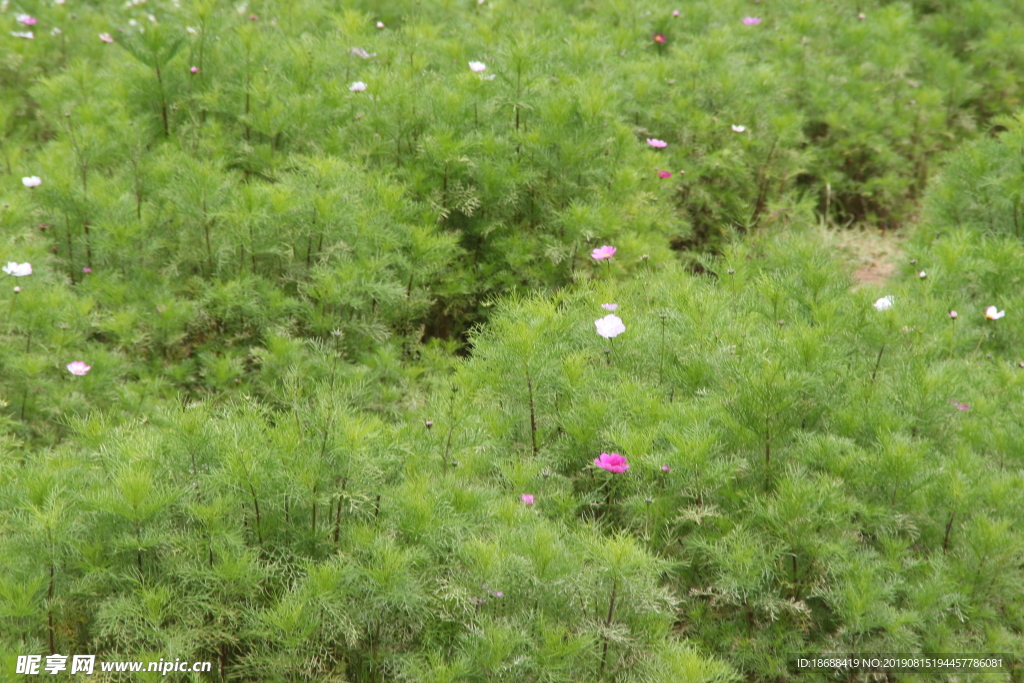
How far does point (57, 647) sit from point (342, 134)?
9.51 ft

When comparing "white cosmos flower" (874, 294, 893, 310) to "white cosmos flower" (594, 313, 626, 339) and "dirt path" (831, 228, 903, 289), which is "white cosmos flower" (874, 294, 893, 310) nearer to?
"white cosmos flower" (594, 313, 626, 339)

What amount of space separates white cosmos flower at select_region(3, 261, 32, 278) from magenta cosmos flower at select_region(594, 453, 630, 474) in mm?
2413

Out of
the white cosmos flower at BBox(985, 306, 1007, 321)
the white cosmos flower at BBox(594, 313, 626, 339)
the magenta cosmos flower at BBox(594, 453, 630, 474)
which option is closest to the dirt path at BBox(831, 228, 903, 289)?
the white cosmos flower at BBox(985, 306, 1007, 321)

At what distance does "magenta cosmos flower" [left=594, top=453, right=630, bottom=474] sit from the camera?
9.22 ft

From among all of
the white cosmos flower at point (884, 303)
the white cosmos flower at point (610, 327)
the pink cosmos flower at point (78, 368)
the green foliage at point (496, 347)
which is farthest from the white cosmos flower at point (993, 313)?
the pink cosmos flower at point (78, 368)

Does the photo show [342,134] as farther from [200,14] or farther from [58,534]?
[58,534]

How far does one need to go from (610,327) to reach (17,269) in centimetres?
234

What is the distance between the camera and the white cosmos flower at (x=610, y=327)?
3326 millimetres

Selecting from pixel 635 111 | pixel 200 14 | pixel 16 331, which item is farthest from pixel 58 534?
pixel 635 111

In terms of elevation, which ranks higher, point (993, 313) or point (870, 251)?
point (993, 313)

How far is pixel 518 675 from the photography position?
2236mm

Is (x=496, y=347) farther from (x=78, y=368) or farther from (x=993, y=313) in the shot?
(x=993, y=313)

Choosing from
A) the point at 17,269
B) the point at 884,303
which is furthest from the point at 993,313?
the point at 17,269

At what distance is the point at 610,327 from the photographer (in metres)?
3.34
